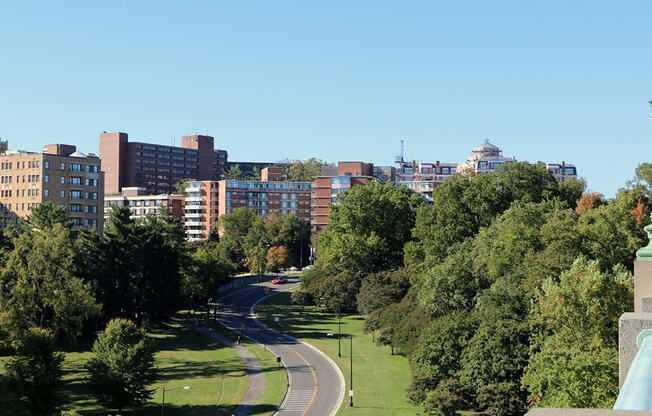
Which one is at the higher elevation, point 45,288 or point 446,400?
point 45,288

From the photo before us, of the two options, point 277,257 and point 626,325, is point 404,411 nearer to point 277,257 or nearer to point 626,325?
point 626,325

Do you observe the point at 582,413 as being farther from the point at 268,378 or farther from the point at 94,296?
the point at 94,296

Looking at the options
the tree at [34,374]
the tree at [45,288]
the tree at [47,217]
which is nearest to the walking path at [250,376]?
the tree at [34,374]

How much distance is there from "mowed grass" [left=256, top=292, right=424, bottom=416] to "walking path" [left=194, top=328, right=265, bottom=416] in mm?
8933

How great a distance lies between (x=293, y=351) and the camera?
93062mm

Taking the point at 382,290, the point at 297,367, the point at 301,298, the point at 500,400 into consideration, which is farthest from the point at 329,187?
the point at 500,400

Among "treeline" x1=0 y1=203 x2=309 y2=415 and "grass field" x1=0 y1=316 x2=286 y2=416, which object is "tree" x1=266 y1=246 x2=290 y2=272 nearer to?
"treeline" x1=0 y1=203 x2=309 y2=415

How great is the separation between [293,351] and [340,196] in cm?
4866

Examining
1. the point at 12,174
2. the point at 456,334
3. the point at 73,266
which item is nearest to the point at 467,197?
the point at 456,334

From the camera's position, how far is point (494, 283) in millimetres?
76750

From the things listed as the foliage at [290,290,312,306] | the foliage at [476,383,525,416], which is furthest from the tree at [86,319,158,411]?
the foliage at [290,290,312,306]

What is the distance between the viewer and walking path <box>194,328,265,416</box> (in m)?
69.6

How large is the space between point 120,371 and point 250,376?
684 inches

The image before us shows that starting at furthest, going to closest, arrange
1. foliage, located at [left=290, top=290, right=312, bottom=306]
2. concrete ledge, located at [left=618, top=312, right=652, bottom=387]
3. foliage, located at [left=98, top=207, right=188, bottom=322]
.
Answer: foliage, located at [left=290, top=290, right=312, bottom=306] → foliage, located at [left=98, top=207, right=188, bottom=322] → concrete ledge, located at [left=618, top=312, right=652, bottom=387]
